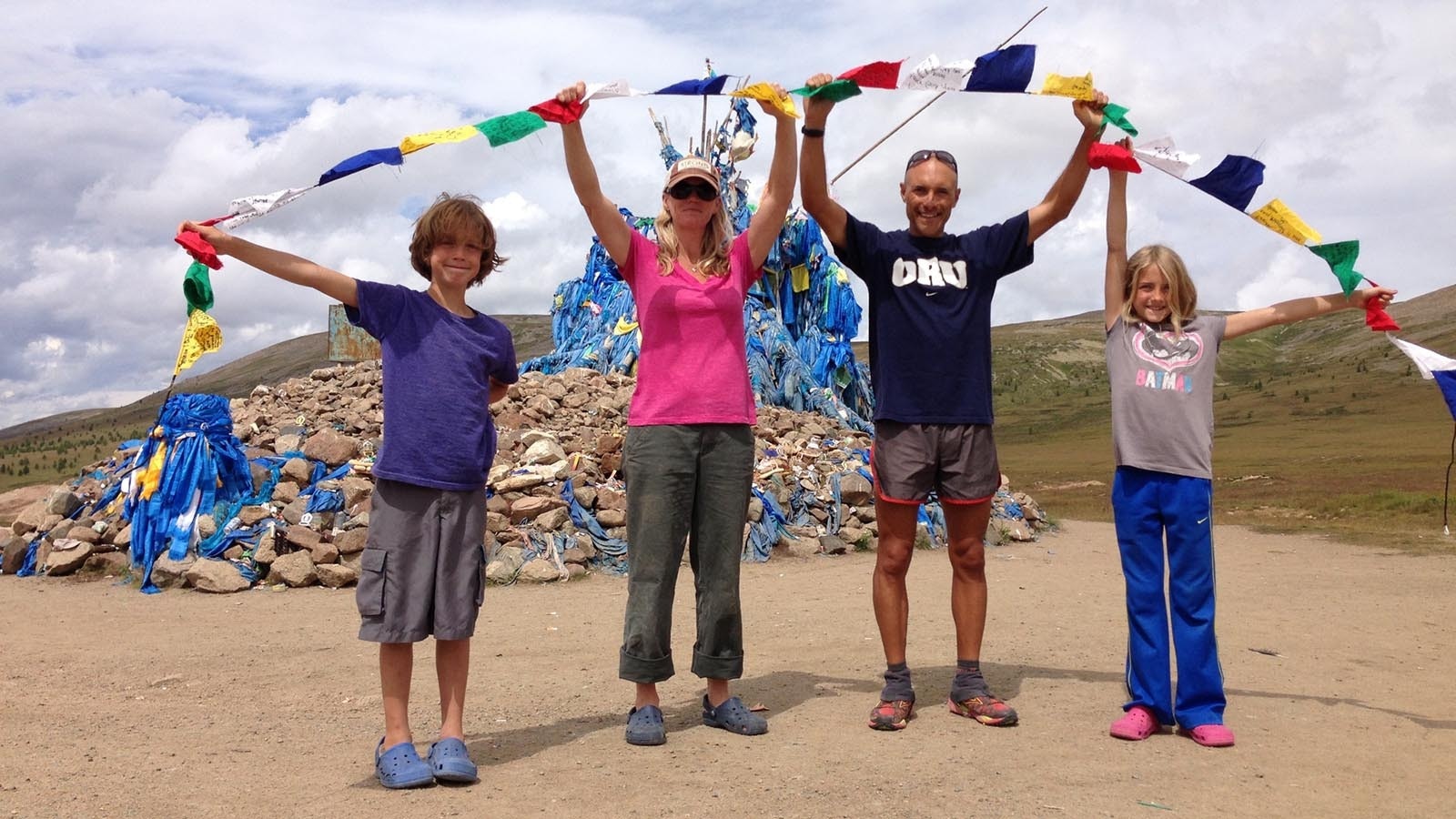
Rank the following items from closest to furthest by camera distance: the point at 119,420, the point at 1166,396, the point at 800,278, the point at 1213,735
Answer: the point at 1213,735 → the point at 1166,396 → the point at 800,278 → the point at 119,420

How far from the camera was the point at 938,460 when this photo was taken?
4.09 meters

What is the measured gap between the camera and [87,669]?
18.4 feet

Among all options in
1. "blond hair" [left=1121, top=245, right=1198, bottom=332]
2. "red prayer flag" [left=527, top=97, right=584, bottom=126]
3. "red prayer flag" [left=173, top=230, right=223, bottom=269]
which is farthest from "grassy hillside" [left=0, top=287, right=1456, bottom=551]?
"red prayer flag" [left=173, top=230, right=223, bottom=269]

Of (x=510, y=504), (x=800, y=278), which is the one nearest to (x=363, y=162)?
(x=510, y=504)

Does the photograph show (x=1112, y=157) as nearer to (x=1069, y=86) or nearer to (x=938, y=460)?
(x=1069, y=86)

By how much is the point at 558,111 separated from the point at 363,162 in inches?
28.9

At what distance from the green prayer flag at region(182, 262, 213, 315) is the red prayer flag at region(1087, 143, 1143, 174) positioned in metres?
3.28

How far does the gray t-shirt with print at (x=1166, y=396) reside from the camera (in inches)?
156

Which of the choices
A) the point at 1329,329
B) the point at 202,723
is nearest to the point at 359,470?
the point at 202,723

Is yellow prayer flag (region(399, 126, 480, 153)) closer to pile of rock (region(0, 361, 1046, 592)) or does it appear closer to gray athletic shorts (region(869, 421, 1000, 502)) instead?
gray athletic shorts (region(869, 421, 1000, 502))

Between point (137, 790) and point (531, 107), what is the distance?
2.62m

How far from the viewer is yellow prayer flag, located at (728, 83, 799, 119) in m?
3.93

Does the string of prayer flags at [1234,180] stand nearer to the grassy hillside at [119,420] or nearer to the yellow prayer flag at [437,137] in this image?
the yellow prayer flag at [437,137]

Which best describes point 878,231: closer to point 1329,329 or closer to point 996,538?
point 996,538
